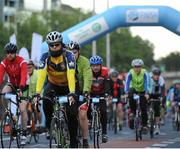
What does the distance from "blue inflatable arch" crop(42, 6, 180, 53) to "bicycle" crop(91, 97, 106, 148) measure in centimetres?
1117

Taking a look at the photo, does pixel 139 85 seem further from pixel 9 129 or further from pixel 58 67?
pixel 58 67

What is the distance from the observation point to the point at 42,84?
10805mm

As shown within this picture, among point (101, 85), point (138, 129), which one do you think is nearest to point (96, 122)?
point (101, 85)

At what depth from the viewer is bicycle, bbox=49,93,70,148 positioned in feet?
33.5

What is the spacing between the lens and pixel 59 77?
10781 mm

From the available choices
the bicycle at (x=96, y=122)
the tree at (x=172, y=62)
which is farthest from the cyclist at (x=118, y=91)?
the tree at (x=172, y=62)

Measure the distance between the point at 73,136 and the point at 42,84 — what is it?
0.96 meters

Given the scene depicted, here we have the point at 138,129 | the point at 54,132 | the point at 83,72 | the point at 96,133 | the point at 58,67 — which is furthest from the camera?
the point at 138,129

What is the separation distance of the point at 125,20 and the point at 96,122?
12323mm

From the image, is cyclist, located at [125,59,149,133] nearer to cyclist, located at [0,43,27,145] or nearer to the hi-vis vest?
the hi-vis vest

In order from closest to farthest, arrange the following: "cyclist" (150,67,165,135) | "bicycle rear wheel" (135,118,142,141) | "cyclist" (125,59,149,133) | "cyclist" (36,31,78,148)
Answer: "cyclist" (36,31,78,148), "bicycle rear wheel" (135,118,142,141), "cyclist" (125,59,149,133), "cyclist" (150,67,165,135)

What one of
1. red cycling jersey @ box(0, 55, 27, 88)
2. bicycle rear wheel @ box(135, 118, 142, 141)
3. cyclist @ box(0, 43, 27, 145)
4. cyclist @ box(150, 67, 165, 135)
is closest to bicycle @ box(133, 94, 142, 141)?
bicycle rear wheel @ box(135, 118, 142, 141)

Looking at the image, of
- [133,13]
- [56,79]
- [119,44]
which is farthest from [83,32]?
[119,44]

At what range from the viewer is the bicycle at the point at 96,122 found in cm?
1317
